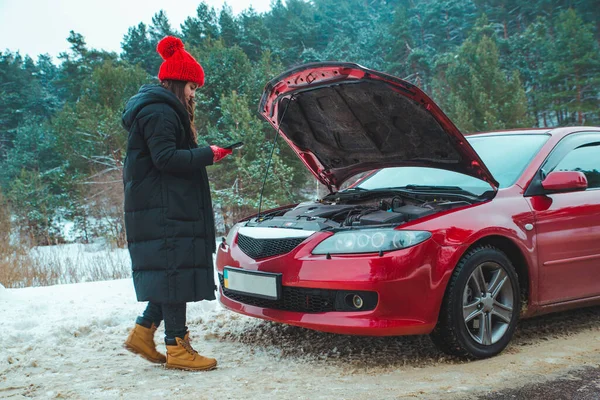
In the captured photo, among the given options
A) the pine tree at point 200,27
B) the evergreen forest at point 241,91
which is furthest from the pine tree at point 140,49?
the pine tree at point 200,27

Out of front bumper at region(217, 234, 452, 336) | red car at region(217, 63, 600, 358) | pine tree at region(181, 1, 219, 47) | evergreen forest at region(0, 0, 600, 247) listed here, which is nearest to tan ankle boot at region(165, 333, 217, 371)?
red car at region(217, 63, 600, 358)

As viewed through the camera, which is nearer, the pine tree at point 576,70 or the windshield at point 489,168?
the windshield at point 489,168

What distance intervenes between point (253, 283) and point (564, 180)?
7.28 ft

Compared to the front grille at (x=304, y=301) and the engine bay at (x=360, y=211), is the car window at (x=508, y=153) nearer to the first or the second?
the engine bay at (x=360, y=211)

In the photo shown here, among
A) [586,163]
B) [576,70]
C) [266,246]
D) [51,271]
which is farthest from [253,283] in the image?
[576,70]

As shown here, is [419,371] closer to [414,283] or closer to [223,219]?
[414,283]

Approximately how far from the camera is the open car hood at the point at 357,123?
3.88 meters

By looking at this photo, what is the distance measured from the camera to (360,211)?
13.5 feet

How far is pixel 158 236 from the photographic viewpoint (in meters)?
3.38

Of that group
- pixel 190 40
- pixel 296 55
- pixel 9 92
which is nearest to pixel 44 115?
pixel 9 92

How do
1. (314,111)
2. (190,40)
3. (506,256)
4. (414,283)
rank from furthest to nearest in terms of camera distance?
1. (190,40)
2. (314,111)
3. (506,256)
4. (414,283)

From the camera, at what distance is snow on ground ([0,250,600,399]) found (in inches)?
122

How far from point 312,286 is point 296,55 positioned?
4368 centimetres

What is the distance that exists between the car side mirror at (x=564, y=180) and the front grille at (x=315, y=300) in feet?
5.13
